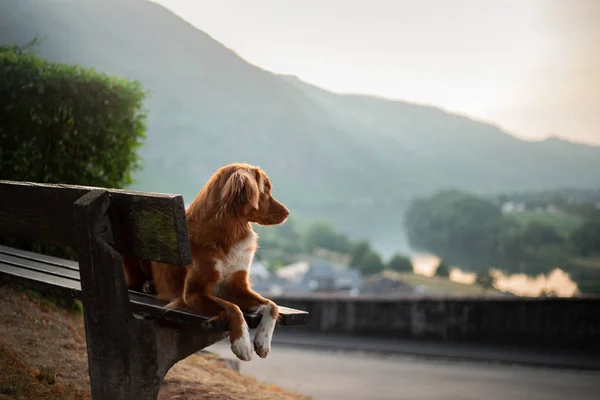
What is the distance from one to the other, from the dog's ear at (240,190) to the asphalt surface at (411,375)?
11.3 feet

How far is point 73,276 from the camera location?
4082 mm

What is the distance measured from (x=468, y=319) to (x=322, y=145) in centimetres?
12817

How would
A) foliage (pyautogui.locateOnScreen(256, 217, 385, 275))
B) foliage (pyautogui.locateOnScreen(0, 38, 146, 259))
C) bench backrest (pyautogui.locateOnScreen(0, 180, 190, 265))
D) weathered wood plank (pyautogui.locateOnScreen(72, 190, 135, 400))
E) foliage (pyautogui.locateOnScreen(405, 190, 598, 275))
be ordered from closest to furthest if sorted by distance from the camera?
bench backrest (pyautogui.locateOnScreen(0, 180, 190, 265)) → weathered wood plank (pyautogui.locateOnScreen(72, 190, 135, 400)) → foliage (pyautogui.locateOnScreen(0, 38, 146, 259)) → foliage (pyautogui.locateOnScreen(405, 190, 598, 275)) → foliage (pyautogui.locateOnScreen(256, 217, 385, 275))

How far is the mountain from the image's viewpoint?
9012 cm

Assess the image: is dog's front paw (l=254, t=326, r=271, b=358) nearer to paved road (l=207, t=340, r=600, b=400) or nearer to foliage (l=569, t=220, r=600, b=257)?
paved road (l=207, t=340, r=600, b=400)

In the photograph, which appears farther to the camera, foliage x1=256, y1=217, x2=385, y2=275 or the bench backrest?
foliage x1=256, y1=217, x2=385, y2=275

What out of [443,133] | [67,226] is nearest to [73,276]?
[67,226]

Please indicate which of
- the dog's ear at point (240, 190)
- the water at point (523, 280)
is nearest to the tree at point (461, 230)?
the water at point (523, 280)

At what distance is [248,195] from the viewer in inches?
139

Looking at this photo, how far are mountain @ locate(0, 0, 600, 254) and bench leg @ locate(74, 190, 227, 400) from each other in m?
71.3

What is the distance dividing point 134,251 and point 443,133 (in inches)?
5178

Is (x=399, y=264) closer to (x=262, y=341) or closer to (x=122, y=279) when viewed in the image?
(x=262, y=341)

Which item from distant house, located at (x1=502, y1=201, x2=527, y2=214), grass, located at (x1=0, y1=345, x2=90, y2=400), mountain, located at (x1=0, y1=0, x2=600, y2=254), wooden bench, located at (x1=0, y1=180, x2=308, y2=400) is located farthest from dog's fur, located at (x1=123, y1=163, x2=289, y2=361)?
distant house, located at (x1=502, y1=201, x2=527, y2=214)

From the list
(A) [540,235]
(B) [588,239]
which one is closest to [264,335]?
(B) [588,239]
